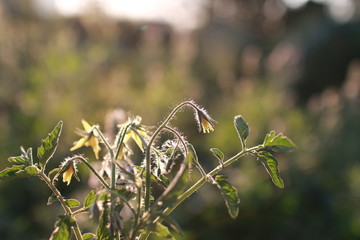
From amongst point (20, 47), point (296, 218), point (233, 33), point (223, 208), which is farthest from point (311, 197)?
point (233, 33)

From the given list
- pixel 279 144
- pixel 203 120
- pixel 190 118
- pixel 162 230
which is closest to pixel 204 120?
pixel 203 120

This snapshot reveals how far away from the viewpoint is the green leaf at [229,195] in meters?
0.86

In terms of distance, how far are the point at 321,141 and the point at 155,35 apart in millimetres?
3491

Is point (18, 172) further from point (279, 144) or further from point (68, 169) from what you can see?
point (279, 144)

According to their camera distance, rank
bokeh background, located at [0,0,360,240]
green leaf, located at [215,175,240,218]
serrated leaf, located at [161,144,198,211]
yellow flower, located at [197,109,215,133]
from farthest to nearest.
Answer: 1. bokeh background, located at [0,0,360,240]
2. yellow flower, located at [197,109,215,133]
3. green leaf, located at [215,175,240,218]
4. serrated leaf, located at [161,144,198,211]

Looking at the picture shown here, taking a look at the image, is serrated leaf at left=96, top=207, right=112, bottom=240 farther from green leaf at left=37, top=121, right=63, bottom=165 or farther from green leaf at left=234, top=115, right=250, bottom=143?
green leaf at left=234, top=115, right=250, bottom=143

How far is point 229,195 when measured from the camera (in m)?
0.88

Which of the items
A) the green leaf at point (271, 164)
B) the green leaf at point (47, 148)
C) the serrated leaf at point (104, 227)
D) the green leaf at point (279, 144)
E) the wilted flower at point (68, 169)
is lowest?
the serrated leaf at point (104, 227)

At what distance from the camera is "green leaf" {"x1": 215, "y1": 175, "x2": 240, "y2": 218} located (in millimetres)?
864

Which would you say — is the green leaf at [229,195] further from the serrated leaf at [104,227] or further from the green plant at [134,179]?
the serrated leaf at [104,227]

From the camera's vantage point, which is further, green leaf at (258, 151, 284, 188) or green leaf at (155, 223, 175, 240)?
green leaf at (258, 151, 284, 188)

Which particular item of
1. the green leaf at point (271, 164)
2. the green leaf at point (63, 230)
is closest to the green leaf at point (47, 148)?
the green leaf at point (63, 230)

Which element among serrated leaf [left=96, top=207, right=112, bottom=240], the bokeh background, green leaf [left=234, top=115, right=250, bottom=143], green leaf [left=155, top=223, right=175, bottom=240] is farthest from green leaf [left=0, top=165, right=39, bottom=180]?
the bokeh background

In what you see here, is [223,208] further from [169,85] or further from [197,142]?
[169,85]
